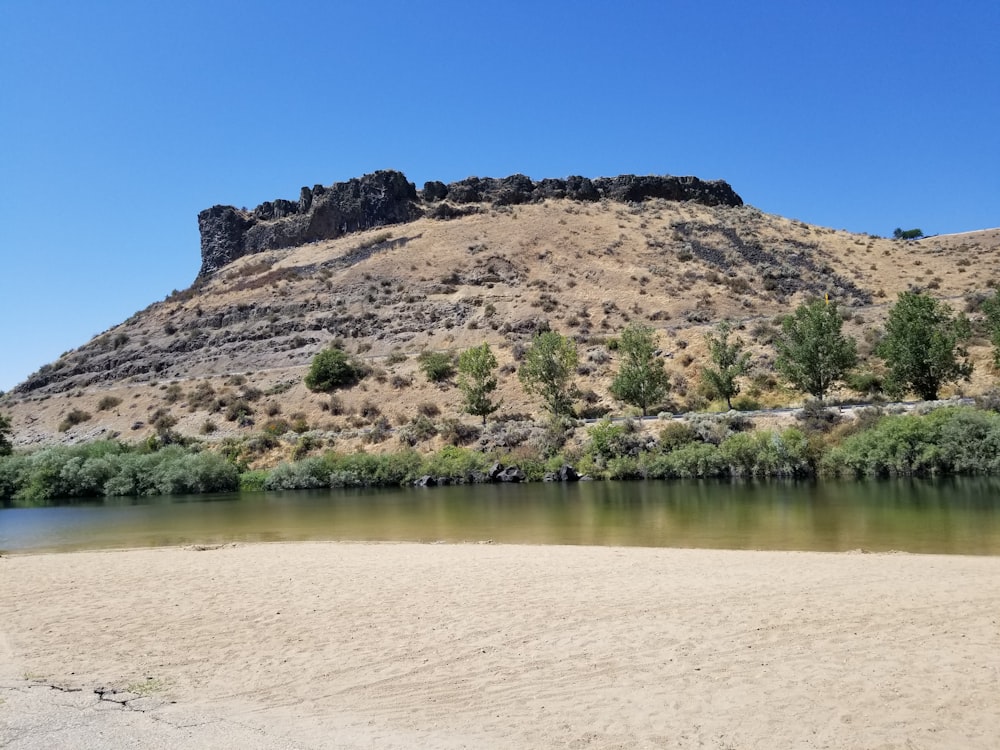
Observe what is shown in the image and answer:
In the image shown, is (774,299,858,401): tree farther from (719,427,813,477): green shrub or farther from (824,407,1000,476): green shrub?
(824,407,1000,476): green shrub

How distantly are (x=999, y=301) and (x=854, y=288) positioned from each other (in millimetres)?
32107

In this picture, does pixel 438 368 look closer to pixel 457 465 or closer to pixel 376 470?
pixel 376 470

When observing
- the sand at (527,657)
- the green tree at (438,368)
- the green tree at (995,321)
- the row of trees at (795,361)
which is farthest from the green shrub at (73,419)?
the green tree at (995,321)

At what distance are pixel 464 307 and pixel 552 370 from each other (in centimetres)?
2579

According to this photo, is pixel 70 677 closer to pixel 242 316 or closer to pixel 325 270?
pixel 242 316

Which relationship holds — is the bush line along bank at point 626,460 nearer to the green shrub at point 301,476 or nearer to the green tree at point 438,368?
the green shrub at point 301,476

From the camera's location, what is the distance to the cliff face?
95500mm

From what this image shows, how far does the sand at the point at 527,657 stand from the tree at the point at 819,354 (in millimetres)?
29739

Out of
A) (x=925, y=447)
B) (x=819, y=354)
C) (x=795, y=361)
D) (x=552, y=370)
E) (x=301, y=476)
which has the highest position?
(x=552, y=370)

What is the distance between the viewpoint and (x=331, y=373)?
56.9 meters

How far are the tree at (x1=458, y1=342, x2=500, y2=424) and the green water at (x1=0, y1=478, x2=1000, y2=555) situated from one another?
43.8ft

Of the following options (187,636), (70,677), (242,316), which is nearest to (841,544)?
(187,636)

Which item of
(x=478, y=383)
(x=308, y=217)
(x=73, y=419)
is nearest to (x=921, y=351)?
(x=478, y=383)

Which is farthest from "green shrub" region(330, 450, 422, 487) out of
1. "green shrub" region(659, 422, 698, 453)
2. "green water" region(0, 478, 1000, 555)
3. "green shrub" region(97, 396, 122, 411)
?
"green shrub" region(97, 396, 122, 411)
